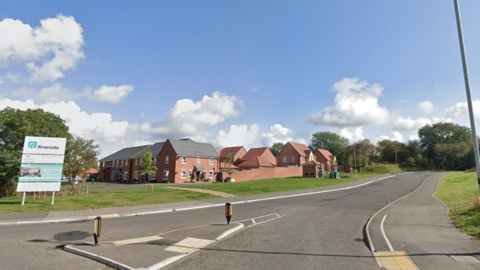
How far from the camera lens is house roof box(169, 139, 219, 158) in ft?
156

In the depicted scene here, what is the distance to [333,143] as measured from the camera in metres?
106

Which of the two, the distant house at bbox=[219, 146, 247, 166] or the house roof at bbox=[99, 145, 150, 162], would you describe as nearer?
the house roof at bbox=[99, 145, 150, 162]

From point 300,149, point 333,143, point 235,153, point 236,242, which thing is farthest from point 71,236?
point 333,143

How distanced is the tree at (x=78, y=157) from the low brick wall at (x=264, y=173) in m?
24.4

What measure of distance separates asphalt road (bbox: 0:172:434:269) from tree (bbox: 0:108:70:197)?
40.6 ft

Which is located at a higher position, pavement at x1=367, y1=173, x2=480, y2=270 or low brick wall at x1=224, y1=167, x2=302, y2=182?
low brick wall at x1=224, y1=167, x2=302, y2=182

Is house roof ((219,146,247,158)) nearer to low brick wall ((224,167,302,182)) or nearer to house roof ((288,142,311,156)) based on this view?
house roof ((288,142,311,156))

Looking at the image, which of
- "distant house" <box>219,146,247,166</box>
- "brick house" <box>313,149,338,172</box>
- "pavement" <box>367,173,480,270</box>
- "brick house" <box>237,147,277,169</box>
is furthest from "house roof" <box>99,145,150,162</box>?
"pavement" <box>367,173,480,270</box>

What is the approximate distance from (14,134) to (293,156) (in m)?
58.1

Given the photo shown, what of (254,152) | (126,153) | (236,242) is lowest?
(236,242)

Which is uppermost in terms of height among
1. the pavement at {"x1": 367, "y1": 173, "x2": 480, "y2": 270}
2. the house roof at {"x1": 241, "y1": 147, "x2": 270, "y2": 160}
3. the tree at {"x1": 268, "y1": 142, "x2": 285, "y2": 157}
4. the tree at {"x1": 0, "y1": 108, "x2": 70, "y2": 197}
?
the tree at {"x1": 268, "y1": 142, "x2": 285, "y2": 157}

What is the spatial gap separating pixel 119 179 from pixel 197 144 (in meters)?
21.3

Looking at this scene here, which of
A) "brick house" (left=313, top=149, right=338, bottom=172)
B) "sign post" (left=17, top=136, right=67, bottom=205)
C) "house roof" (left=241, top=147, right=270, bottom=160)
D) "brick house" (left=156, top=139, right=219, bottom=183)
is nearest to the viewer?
"sign post" (left=17, top=136, right=67, bottom=205)

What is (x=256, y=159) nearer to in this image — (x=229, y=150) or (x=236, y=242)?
(x=229, y=150)
